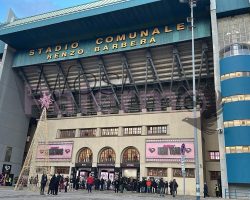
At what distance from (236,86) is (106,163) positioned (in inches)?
875

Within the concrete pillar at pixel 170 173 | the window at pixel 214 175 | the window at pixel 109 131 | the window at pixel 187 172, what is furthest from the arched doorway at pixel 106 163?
the window at pixel 214 175

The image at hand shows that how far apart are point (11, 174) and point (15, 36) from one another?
24193 mm

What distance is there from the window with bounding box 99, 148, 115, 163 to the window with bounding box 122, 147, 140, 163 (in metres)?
1.90

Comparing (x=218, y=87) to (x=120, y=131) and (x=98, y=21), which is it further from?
(x=98, y=21)

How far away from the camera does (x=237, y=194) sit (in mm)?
29609

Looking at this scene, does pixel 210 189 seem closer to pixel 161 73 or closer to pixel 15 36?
pixel 161 73

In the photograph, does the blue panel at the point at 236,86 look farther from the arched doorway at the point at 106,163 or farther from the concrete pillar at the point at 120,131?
the arched doorway at the point at 106,163

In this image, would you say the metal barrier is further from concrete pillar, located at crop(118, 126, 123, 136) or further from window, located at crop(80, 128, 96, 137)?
window, located at crop(80, 128, 96, 137)

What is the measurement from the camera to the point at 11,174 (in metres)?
47.3

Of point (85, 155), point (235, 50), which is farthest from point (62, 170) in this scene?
point (235, 50)

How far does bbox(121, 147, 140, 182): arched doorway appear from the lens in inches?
1574

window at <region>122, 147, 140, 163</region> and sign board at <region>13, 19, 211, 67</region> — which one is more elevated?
sign board at <region>13, 19, 211, 67</region>

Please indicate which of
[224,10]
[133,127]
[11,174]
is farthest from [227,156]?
[11,174]

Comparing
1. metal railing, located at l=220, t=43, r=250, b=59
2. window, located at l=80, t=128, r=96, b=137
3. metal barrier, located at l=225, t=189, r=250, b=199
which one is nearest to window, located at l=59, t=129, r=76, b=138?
window, located at l=80, t=128, r=96, b=137
